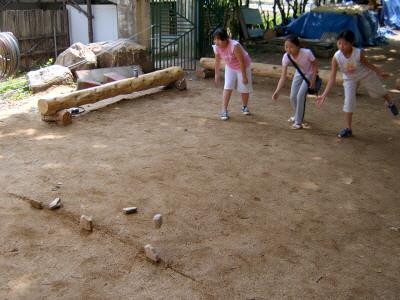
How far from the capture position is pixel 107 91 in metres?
7.71

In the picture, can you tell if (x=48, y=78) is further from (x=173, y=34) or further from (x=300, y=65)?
(x=300, y=65)

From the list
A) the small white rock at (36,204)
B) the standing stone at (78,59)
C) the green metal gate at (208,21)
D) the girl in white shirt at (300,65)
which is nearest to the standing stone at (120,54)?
the standing stone at (78,59)

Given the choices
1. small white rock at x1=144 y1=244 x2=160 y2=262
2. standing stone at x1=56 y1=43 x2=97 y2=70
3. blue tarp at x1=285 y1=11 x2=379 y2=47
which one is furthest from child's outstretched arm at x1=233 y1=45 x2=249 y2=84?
blue tarp at x1=285 y1=11 x2=379 y2=47

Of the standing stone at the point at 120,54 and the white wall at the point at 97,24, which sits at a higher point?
the white wall at the point at 97,24

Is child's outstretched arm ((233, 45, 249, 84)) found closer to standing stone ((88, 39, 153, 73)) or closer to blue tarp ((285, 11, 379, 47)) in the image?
standing stone ((88, 39, 153, 73))

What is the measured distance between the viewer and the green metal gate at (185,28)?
38.3 feet

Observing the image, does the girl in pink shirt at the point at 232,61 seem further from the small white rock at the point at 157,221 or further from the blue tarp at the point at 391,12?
the blue tarp at the point at 391,12

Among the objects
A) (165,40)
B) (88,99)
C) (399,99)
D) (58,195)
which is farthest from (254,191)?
(165,40)

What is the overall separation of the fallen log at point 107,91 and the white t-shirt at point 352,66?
12.0 ft

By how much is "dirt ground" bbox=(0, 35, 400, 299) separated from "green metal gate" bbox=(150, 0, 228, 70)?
4.80 m

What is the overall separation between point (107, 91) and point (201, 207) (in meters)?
3.96

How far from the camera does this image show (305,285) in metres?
3.24

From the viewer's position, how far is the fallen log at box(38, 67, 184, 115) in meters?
6.81

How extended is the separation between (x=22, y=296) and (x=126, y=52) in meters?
8.02
